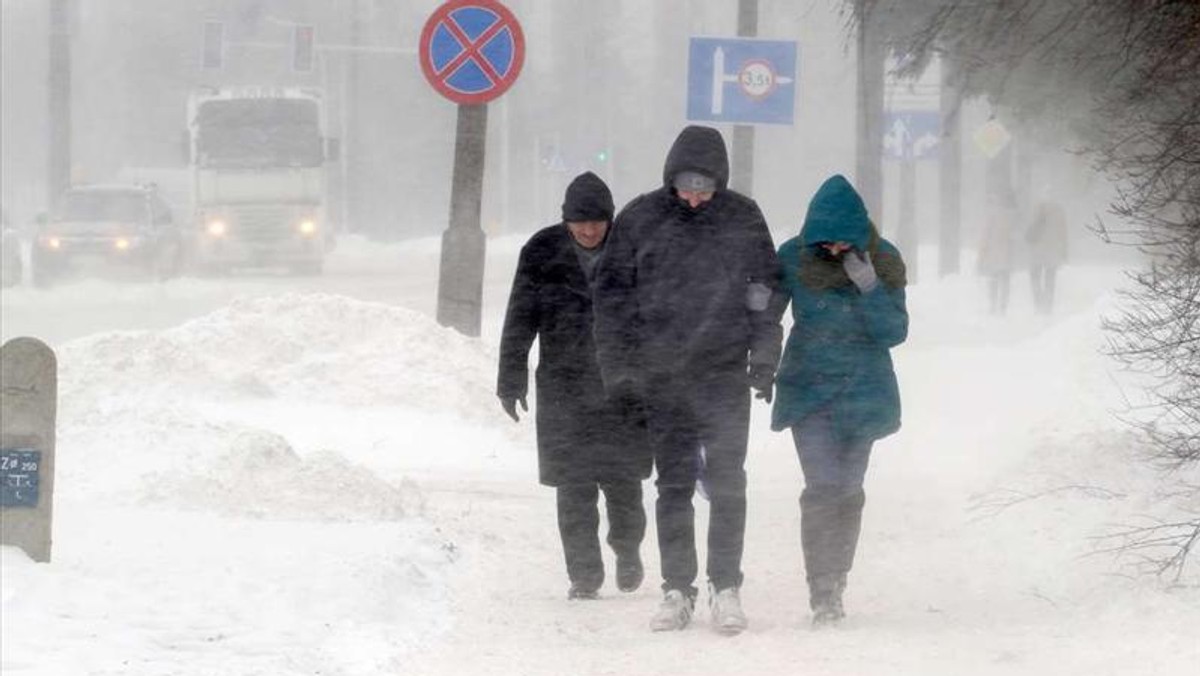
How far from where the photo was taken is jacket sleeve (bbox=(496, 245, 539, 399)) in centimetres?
960

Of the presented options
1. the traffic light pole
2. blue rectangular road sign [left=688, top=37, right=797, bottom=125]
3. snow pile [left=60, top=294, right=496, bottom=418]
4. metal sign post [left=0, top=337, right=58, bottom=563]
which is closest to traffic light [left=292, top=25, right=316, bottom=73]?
blue rectangular road sign [left=688, top=37, right=797, bottom=125]

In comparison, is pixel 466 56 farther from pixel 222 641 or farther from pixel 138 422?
pixel 222 641

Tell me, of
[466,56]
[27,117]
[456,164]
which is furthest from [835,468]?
[27,117]

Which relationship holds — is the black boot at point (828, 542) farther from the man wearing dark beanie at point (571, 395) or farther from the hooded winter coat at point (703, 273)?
the man wearing dark beanie at point (571, 395)

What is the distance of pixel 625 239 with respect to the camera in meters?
8.76

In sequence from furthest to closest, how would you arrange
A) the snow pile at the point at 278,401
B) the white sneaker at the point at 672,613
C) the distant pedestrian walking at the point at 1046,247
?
the distant pedestrian walking at the point at 1046,247
the snow pile at the point at 278,401
the white sneaker at the point at 672,613

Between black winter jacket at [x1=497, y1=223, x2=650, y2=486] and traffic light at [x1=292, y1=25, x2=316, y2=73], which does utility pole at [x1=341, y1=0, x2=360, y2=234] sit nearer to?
traffic light at [x1=292, y1=25, x2=316, y2=73]

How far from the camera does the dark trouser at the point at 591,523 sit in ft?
31.6

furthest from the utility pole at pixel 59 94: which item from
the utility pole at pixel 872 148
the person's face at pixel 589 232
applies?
the person's face at pixel 589 232

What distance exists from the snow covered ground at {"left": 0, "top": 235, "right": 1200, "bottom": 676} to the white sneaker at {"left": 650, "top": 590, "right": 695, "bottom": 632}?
0.07 m

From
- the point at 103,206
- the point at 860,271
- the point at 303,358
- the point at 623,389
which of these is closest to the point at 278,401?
the point at 303,358

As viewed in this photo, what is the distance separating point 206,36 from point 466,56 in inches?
1421

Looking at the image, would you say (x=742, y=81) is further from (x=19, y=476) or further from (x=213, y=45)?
(x=213, y=45)

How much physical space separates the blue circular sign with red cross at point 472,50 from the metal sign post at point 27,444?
668cm
